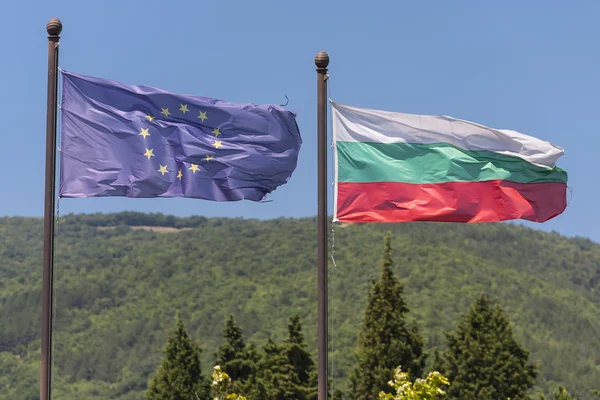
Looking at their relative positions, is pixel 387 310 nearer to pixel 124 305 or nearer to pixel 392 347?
pixel 392 347

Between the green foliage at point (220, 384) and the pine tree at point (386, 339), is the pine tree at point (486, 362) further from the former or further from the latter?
the green foliage at point (220, 384)

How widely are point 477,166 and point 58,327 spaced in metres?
149

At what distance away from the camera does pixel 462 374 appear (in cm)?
5950

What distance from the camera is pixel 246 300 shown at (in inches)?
6417

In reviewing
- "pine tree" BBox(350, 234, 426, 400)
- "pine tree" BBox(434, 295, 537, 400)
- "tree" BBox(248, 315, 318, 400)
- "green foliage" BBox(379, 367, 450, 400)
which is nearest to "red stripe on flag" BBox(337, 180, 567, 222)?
"green foliage" BBox(379, 367, 450, 400)

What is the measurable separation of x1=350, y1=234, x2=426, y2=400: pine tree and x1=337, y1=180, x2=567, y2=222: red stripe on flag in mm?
37783

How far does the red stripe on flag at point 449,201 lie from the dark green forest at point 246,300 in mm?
101347

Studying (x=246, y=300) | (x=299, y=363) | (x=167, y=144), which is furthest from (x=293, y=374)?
(x=246, y=300)

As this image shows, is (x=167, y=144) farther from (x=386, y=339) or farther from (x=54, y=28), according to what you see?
(x=386, y=339)

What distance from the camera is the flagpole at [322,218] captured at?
50.2 feet

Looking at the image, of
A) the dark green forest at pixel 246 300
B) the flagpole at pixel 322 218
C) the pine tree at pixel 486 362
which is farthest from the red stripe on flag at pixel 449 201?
the dark green forest at pixel 246 300

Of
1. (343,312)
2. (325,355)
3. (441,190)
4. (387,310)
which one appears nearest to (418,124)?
(441,190)

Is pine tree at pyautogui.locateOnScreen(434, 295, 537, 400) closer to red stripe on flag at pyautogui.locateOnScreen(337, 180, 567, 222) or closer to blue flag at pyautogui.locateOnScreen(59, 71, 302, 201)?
red stripe on flag at pyautogui.locateOnScreen(337, 180, 567, 222)

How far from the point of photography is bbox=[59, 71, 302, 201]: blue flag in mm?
16172
